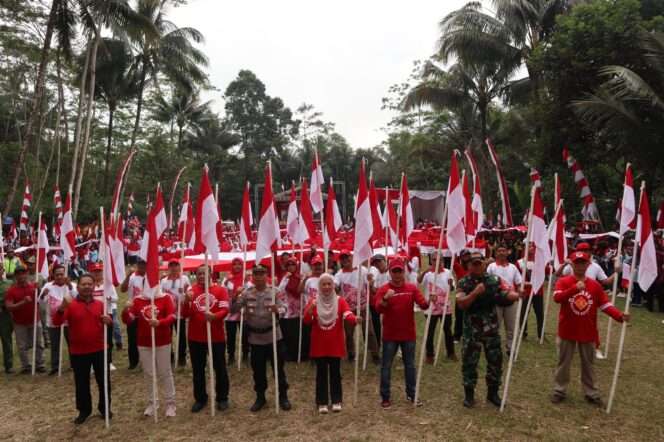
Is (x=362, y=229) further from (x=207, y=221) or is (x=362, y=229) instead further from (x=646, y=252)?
(x=646, y=252)

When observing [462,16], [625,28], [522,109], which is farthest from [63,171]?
[625,28]

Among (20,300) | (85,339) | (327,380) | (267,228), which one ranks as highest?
(267,228)

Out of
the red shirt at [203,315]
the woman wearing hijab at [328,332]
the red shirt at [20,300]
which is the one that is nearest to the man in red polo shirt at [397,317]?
the woman wearing hijab at [328,332]

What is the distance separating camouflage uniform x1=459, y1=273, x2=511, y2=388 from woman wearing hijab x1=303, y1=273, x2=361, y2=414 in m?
1.40

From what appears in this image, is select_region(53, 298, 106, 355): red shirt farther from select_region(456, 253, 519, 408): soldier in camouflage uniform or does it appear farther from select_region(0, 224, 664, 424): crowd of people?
select_region(456, 253, 519, 408): soldier in camouflage uniform

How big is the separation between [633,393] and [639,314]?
6.77 metres

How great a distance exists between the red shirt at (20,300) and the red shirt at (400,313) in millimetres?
5965

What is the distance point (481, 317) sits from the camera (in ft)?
20.8

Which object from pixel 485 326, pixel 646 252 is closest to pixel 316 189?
pixel 485 326

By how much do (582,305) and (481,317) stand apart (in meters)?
1.32

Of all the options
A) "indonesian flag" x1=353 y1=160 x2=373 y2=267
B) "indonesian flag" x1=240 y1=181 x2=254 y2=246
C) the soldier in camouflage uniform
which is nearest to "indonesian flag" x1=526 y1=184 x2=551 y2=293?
the soldier in camouflage uniform

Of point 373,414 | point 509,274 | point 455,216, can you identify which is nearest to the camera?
point 373,414

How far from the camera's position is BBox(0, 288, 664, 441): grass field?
588 centimetres

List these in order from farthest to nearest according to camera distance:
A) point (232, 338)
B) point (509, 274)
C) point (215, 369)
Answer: point (232, 338) < point (509, 274) < point (215, 369)
